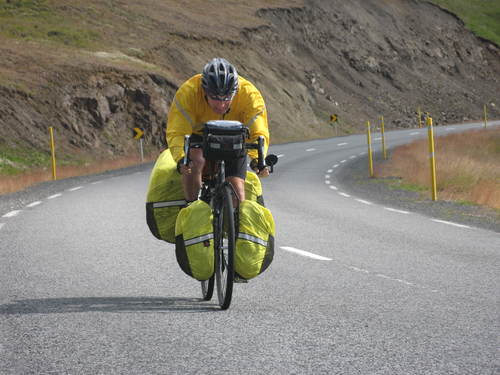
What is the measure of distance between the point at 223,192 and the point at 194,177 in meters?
0.51

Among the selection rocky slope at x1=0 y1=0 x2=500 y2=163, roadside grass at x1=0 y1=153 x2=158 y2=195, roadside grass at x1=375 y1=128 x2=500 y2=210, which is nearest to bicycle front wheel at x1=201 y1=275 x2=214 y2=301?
roadside grass at x1=375 y1=128 x2=500 y2=210

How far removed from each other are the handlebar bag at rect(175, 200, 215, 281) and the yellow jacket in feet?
2.15

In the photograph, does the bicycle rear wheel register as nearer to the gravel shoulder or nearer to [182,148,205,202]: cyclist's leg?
[182,148,205,202]: cyclist's leg

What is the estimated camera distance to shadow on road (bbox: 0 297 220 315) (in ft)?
19.9

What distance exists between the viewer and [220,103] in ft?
19.7

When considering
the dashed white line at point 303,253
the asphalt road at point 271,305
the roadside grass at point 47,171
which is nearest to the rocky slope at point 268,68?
the roadside grass at point 47,171

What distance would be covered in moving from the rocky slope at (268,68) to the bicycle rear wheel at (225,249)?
2764 centimetres

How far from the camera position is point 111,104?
129 ft

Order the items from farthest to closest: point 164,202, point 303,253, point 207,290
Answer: point 303,253 < point 164,202 < point 207,290

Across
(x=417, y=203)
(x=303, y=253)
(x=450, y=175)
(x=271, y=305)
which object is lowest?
(x=417, y=203)

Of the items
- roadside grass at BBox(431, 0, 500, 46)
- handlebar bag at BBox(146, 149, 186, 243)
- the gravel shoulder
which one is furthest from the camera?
roadside grass at BBox(431, 0, 500, 46)

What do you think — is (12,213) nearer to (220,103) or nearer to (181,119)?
(181,119)

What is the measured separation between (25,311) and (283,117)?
47.3m

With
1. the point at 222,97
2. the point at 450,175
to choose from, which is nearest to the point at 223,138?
the point at 222,97
